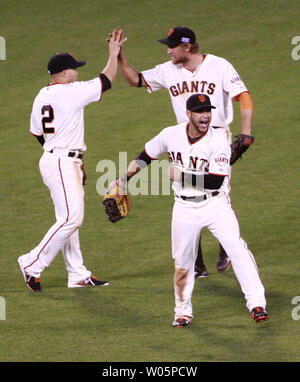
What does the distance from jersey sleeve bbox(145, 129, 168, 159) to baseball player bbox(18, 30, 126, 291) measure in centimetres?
112

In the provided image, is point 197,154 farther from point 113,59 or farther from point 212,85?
point 113,59

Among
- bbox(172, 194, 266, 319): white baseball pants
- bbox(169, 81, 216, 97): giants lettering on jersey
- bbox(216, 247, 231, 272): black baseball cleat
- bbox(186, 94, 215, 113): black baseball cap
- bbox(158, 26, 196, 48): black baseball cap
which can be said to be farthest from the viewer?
bbox(216, 247, 231, 272): black baseball cleat

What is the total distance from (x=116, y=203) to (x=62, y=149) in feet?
2.58

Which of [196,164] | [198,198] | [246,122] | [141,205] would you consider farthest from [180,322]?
[141,205]

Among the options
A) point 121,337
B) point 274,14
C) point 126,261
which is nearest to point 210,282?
point 126,261

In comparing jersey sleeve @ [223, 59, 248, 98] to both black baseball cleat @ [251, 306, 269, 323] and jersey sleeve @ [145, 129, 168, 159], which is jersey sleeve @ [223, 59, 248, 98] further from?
black baseball cleat @ [251, 306, 269, 323]

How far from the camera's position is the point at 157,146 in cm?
786

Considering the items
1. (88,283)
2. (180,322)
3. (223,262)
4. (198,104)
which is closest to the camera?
(198,104)

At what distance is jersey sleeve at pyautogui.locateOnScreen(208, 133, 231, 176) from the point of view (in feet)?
24.8

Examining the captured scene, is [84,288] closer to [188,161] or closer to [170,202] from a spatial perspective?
[188,161]

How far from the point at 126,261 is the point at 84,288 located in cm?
78

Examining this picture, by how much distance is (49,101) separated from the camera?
344 inches

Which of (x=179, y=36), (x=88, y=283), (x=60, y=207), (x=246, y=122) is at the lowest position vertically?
(x=88, y=283)

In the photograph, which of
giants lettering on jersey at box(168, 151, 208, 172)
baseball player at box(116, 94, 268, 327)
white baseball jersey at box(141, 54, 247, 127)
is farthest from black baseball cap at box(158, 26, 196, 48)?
Answer: giants lettering on jersey at box(168, 151, 208, 172)
